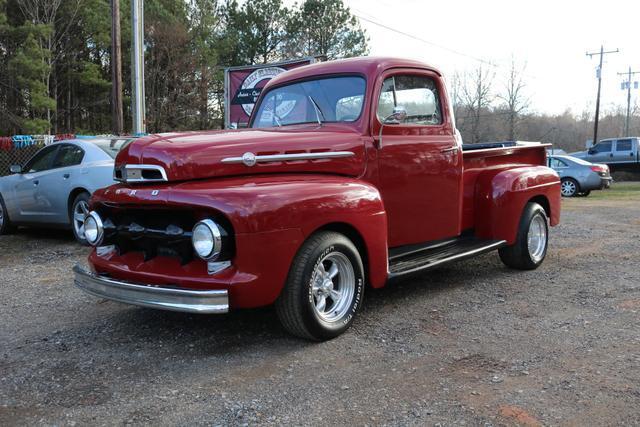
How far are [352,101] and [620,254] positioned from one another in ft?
15.2

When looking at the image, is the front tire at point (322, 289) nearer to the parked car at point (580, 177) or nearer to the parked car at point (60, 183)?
the parked car at point (60, 183)

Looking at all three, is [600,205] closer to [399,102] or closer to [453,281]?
[453,281]

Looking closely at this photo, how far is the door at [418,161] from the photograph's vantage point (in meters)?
4.91

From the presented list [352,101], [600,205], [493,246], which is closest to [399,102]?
[352,101]

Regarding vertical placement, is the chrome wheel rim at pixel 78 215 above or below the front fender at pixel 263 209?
below

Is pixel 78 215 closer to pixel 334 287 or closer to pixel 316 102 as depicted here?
pixel 316 102

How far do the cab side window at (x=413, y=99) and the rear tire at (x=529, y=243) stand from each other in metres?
1.71

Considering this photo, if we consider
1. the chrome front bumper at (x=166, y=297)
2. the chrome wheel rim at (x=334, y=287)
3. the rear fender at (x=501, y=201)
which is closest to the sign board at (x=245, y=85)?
the rear fender at (x=501, y=201)

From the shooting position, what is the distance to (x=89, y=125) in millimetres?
29047

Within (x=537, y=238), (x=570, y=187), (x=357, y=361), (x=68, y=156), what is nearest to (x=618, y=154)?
(x=570, y=187)

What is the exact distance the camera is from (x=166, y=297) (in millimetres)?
3645

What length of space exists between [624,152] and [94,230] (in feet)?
84.7

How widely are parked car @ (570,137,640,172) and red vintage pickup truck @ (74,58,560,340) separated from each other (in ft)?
74.0

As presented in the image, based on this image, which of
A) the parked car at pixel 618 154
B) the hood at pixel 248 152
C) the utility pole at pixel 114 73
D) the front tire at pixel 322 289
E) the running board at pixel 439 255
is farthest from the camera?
the parked car at pixel 618 154
